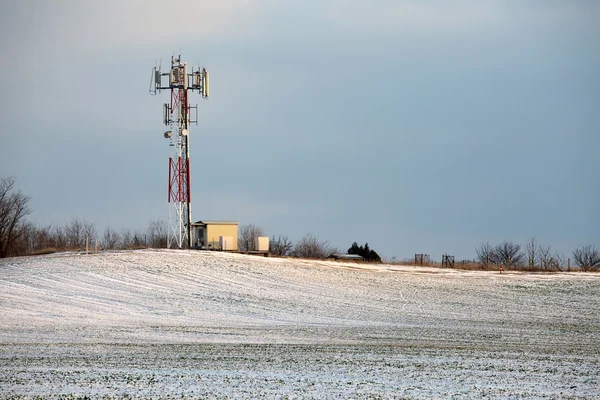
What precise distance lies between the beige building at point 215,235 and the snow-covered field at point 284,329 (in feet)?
17.2

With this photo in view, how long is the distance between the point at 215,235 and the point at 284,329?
27.4 metres

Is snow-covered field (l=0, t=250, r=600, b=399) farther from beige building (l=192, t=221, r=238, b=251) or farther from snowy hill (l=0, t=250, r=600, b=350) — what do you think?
beige building (l=192, t=221, r=238, b=251)

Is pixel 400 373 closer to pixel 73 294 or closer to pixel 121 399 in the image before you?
pixel 121 399

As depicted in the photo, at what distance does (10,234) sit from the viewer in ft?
237

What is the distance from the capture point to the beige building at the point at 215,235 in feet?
181

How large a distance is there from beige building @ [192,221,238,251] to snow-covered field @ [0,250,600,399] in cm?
525

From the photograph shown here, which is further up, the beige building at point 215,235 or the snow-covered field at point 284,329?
the beige building at point 215,235

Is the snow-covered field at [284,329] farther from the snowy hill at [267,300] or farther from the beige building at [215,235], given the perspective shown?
the beige building at [215,235]

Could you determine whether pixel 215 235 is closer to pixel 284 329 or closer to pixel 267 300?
pixel 267 300

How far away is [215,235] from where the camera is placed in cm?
5538

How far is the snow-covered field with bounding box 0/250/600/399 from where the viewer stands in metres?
14.7

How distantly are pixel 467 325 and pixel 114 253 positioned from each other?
2576 centimetres

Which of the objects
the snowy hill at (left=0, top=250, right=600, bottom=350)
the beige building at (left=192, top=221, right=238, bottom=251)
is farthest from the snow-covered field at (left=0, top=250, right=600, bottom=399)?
the beige building at (left=192, top=221, right=238, bottom=251)

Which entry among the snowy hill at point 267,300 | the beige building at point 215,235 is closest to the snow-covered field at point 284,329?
the snowy hill at point 267,300
